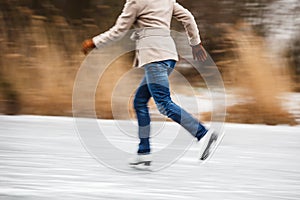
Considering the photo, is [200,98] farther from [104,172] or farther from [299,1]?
[104,172]

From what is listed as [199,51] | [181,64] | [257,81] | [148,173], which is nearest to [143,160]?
[148,173]

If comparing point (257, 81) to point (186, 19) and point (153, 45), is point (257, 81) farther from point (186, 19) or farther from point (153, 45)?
point (153, 45)

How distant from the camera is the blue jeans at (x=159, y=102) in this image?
5.75m

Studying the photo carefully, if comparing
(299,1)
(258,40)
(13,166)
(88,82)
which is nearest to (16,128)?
(88,82)

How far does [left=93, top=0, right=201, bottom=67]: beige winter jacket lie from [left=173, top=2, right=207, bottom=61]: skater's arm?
90mm

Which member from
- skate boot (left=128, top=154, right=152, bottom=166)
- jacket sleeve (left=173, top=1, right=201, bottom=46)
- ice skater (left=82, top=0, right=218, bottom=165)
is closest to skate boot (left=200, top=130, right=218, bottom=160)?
ice skater (left=82, top=0, right=218, bottom=165)

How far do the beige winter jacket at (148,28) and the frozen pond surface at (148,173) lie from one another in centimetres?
90

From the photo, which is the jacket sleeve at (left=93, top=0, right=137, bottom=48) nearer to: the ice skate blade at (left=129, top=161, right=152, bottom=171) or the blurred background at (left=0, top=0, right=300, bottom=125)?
the ice skate blade at (left=129, top=161, right=152, bottom=171)

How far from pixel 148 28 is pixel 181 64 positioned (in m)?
4.83

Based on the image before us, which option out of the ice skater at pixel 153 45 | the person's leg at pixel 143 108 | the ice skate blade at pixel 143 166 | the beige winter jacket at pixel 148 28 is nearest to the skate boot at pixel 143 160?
the ice skate blade at pixel 143 166

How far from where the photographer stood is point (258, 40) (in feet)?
33.2

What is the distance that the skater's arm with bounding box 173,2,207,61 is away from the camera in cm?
589

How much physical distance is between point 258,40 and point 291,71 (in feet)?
2.14

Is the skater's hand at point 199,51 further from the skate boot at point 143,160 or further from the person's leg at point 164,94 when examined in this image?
the skate boot at point 143,160
